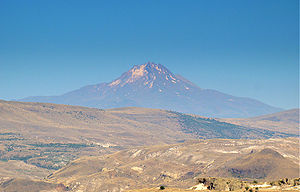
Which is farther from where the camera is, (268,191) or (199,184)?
(199,184)

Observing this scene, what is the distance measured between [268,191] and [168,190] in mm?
25341

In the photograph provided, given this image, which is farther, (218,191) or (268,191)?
(218,191)

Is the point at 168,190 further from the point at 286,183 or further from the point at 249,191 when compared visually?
the point at 286,183

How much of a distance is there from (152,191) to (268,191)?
31.2 metres

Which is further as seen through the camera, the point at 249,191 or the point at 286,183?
the point at 286,183

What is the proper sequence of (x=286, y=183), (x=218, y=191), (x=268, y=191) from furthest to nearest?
(x=286, y=183) < (x=218, y=191) < (x=268, y=191)

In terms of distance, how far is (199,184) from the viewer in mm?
141750

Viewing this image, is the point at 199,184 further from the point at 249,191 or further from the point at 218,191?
the point at 249,191

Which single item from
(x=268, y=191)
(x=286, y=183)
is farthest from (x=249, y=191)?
(x=286, y=183)

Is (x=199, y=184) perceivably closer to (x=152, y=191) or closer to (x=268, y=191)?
(x=152, y=191)

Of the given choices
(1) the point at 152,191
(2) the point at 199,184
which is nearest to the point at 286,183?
(2) the point at 199,184

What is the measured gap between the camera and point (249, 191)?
117 m

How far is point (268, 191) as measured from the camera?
115188 millimetres

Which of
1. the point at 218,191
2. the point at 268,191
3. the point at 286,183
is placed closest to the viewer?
the point at 268,191
